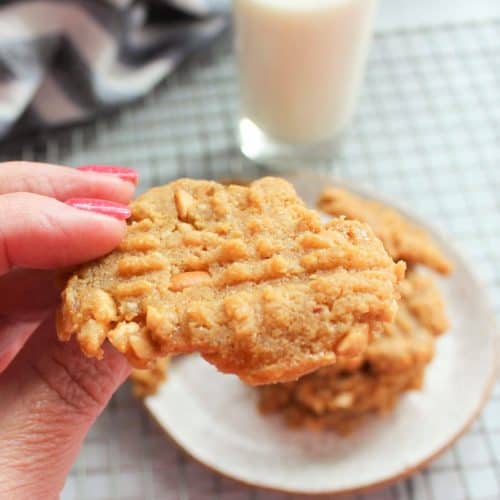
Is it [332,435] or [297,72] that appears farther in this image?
[297,72]

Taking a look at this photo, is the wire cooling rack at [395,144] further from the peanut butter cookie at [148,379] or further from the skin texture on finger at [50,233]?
the skin texture on finger at [50,233]

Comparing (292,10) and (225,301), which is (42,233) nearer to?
(225,301)

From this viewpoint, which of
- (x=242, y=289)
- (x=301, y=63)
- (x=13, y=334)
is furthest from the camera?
(x=301, y=63)

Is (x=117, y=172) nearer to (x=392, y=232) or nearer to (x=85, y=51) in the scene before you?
(x=392, y=232)

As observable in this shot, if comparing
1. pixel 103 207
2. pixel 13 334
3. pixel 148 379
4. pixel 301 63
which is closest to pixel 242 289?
pixel 103 207

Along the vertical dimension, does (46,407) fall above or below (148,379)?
above

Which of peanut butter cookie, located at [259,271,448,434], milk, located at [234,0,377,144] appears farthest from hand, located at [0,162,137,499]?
milk, located at [234,0,377,144]

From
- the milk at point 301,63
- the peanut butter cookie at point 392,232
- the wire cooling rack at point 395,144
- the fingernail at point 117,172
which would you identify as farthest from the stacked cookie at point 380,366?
the fingernail at point 117,172
